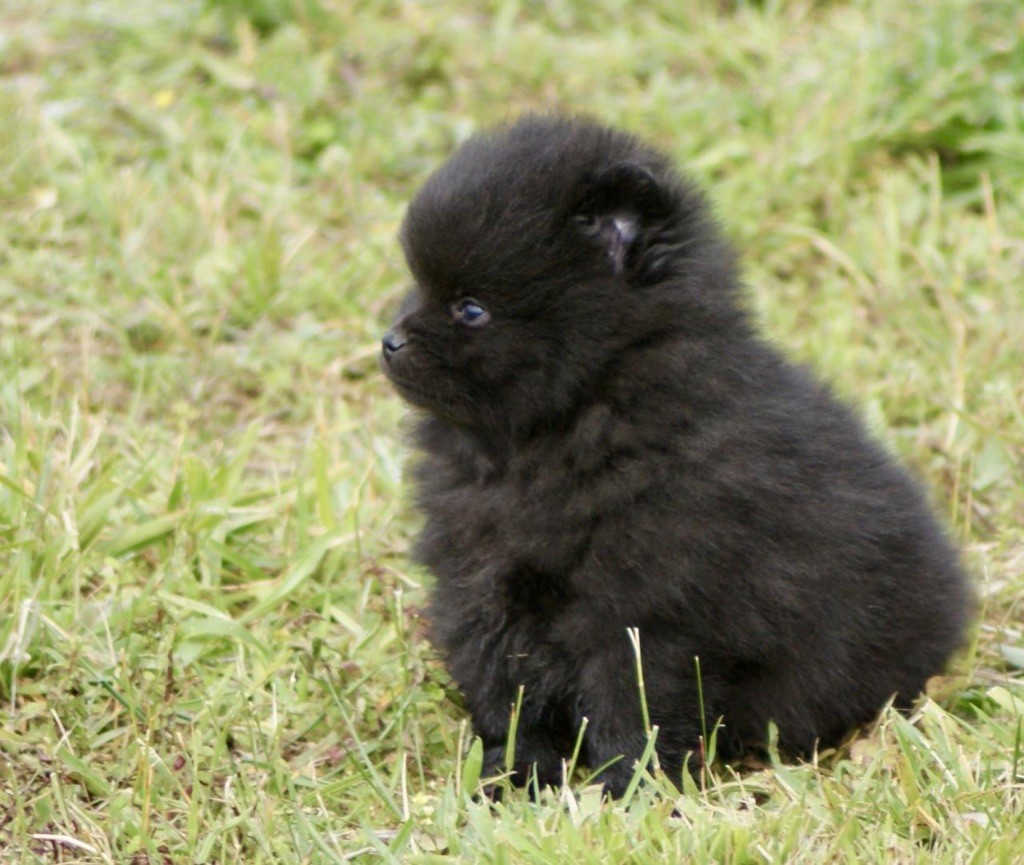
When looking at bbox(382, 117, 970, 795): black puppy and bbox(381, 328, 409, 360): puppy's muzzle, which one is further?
bbox(381, 328, 409, 360): puppy's muzzle

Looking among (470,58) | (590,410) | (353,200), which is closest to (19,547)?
(590,410)

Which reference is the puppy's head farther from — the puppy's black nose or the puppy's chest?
the puppy's chest

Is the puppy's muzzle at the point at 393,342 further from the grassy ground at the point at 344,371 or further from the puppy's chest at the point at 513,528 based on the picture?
the grassy ground at the point at 344,371

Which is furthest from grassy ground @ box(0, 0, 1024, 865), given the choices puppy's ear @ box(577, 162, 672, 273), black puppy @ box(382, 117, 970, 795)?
puppy's ear @ box(577, 162, 672, 273)

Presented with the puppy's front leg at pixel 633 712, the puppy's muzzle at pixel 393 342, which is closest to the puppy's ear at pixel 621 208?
the puppy's muzzle at pixel 393 342

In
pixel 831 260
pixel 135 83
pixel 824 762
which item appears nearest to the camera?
pixel 824 762

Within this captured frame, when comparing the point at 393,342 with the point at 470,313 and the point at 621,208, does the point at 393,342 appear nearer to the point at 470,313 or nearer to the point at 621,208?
the point at 470,313

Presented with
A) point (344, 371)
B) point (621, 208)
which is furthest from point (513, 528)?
point (344, 371)

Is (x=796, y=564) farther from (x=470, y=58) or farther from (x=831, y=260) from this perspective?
(x=470, y=58)
